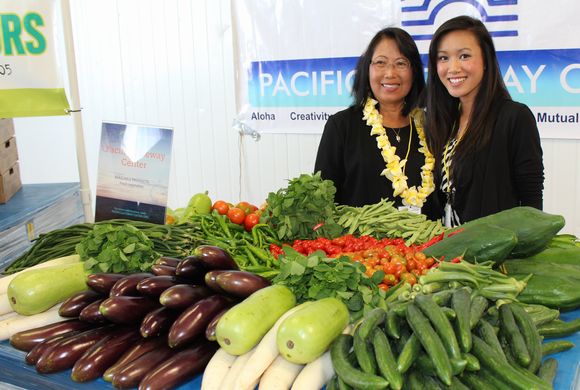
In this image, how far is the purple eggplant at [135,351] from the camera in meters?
1.98

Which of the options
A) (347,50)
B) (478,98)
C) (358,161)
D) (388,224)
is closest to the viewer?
(388,224)

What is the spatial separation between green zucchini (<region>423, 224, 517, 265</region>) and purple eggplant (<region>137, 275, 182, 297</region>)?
1.13 meters

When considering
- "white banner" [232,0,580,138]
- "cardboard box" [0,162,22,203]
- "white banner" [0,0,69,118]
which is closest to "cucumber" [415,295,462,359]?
"white banner" [0,0,69,118]

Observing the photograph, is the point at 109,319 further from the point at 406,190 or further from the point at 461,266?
the point at 406,190

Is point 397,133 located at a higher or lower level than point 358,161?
higher

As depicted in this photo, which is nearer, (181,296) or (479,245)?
(181,296)

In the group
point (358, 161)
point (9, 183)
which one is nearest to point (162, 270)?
point (358, 161)

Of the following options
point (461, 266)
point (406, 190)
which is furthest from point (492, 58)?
point (461, 266)

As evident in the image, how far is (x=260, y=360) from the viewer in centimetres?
188

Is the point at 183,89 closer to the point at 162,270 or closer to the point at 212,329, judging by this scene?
the point at 162,270

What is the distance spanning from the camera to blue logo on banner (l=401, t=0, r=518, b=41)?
4496 millimetres

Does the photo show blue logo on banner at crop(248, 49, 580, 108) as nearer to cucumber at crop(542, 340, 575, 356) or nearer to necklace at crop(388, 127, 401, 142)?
necklace at crop(388, 127, 401, 142)

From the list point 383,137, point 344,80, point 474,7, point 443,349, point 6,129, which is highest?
point 474,7

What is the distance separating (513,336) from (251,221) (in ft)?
5.66
